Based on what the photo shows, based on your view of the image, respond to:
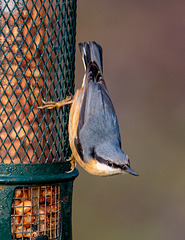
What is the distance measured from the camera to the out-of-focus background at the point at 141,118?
8.54 metres

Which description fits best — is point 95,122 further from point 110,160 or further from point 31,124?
point 31,124

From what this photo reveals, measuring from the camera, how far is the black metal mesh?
4691 millimetres

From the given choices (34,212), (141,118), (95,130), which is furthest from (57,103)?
(141,118)

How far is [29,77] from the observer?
15.6 ft

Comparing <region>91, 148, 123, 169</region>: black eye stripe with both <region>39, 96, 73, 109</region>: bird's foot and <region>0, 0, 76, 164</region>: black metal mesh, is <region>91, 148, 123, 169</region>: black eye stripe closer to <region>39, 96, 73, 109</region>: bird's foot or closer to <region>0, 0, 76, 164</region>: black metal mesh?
<region>0, 0, 76, 164</region>: black metal mesh

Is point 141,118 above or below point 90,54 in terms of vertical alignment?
above

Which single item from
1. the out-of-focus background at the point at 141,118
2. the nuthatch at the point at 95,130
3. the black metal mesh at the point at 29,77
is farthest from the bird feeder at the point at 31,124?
the out-of-focus background at the point at 141,118

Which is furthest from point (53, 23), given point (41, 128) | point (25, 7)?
point (41, 128)

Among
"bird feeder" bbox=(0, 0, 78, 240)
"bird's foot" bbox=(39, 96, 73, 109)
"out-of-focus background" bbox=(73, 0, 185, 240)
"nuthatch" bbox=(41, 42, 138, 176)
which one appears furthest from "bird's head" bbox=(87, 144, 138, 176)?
"out-of-focus background" bbox=(73, 0, 185, 240)

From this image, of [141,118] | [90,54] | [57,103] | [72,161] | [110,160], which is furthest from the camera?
[141,118]

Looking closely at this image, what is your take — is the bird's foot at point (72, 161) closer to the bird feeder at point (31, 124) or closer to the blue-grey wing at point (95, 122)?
the bird feeder at point (31, 124)

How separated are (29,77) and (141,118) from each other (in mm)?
4424

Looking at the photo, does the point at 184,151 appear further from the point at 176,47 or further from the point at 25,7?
the point at 25,7

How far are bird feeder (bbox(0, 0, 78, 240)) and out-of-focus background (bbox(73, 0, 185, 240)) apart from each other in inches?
137
